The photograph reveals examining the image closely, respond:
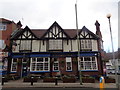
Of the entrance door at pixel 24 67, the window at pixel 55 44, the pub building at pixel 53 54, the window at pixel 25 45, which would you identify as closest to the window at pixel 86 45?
the pub building at pixel 53 54

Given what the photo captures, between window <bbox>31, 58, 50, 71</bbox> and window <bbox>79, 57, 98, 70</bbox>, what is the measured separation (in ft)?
20.4

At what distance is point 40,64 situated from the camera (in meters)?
19.7

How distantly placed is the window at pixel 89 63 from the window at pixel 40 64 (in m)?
6.21

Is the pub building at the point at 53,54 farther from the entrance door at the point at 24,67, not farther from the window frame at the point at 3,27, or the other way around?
the window frame at the point at 3,27

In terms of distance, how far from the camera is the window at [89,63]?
64.7 ft

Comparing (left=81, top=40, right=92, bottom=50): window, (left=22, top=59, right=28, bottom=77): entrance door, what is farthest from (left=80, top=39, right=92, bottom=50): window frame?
(left=22, top=59, right=28, bottom=77): entrance door

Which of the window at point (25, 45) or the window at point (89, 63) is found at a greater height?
the window at point (25, 45)

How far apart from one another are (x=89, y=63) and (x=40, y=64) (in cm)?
867

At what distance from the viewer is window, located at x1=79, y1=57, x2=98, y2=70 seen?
1973cm

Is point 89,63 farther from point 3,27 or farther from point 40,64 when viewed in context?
point 3,27

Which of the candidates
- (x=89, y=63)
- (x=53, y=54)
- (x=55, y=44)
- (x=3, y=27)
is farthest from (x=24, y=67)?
(x=89, y=63)

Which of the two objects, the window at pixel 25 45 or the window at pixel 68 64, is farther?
the window at pixel 25 45

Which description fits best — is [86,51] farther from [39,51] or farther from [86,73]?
[39,51]

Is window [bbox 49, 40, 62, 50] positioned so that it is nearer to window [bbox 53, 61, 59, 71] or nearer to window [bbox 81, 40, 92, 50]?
window [bbox 53, 61, 59, 71]
